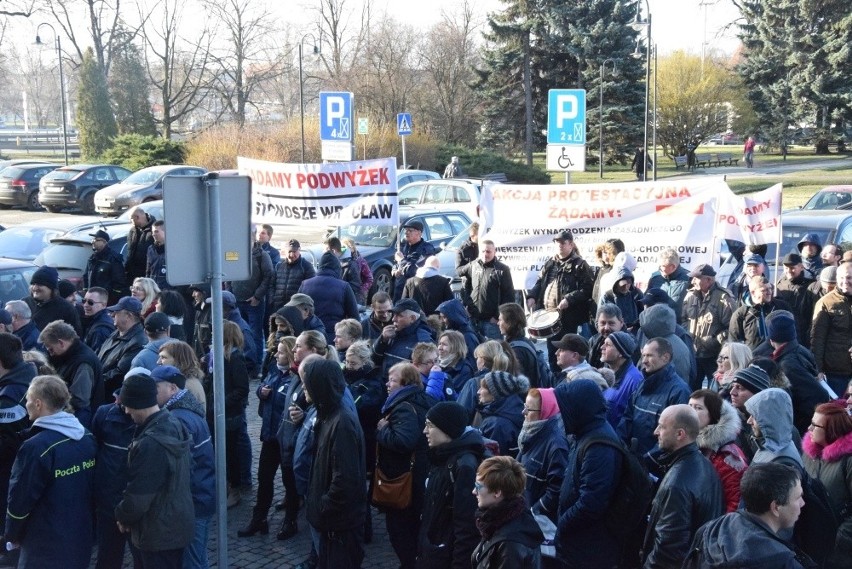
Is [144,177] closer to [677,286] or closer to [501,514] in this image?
[677,286]

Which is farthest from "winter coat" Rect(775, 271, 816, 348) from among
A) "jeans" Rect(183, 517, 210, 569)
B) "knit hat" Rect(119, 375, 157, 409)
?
"knit hat" Rect(119, 375, 157, 409)

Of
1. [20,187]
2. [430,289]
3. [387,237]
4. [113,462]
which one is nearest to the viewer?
[113,462]

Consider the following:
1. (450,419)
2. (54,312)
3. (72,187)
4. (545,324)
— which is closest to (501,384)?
(450,419)

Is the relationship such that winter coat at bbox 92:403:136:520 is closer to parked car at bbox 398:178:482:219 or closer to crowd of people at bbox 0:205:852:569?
crowd of people at bbox 0:205:852:569

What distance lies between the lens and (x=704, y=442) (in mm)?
5203

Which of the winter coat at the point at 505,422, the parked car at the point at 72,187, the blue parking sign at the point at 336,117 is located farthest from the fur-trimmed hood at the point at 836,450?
the parked car at the point at 72,187

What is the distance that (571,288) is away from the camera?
33.6 feet

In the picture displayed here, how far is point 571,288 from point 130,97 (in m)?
45.4

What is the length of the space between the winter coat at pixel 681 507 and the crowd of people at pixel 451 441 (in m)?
0.01

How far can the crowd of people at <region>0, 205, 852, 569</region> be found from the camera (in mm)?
4777

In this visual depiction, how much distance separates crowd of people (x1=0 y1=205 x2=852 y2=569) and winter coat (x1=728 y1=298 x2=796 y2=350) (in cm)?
4

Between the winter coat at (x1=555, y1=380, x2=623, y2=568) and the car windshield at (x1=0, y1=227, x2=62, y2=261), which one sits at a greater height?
the car windshield at (x1=0, y1=227, x2=62, y2=261)

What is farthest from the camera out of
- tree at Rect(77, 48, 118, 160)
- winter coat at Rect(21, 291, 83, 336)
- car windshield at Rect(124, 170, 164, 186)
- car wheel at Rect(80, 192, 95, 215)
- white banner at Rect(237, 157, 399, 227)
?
tree at Rect(77, 48, 118, 160)

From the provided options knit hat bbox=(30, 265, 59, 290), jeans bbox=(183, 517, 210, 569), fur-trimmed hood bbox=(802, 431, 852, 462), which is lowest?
jeans bbox=(183, 517, 210, 569)
